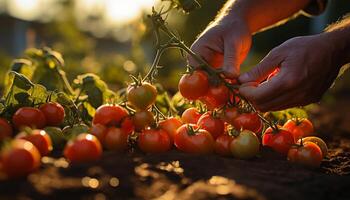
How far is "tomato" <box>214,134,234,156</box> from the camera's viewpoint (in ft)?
9.77

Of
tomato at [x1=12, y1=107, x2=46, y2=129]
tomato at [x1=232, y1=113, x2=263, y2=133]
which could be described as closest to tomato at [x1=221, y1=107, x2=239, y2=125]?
tomato at [x1=232, y1=113, x2=263, y2=133]

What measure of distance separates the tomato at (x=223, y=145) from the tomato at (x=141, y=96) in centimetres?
51

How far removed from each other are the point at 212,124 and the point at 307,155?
25.5 inches

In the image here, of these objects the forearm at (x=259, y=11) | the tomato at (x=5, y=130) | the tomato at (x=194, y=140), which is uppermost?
the forearm at (x=259, y=11)

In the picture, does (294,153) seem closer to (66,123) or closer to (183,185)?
(183,185)

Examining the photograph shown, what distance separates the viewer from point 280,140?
10.3 feet

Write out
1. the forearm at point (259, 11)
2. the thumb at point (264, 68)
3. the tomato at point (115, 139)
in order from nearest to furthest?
the tomato at point (115, 139) → the thumb at point (264, 68) → the forearm at point (259, 11)

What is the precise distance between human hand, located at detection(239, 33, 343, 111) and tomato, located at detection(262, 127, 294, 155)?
18cm

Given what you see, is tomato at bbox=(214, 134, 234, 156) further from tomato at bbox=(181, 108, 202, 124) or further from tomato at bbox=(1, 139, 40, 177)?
tomato at bbox=(1, 139, 40, 177)

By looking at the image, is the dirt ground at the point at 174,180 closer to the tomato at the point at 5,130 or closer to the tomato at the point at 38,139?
the tomato at the point at 38,139

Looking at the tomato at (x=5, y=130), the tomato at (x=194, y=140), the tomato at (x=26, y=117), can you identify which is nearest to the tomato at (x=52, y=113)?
the tomato at (x=26, y=117)

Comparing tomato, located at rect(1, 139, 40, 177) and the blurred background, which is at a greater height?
the blurred background

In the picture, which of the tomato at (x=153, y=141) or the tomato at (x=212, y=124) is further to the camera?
the tomato at (x=212, y=124)

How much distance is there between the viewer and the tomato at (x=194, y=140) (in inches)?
114
